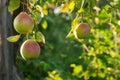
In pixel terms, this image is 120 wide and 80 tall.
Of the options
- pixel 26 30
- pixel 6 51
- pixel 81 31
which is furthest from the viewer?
pixel 6 51

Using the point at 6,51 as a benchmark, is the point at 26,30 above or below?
above

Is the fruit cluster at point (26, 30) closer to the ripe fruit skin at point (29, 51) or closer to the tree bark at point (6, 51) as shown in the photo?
the ripe fruit skin at point (29, 51)

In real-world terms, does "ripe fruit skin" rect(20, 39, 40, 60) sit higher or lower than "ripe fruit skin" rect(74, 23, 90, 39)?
Result: lower

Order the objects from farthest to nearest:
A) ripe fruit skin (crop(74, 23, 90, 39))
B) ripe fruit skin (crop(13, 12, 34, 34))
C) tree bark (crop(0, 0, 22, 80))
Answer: tree bark (crop(0, 0, 22, 80)) → ripe fruit skin (crop(74, 23, 90, 39)) → ripe fruit skin (crop(13, 12, 34, 34))

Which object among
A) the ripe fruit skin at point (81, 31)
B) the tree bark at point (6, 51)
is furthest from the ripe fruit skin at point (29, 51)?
the tree bark at point (6, 51)

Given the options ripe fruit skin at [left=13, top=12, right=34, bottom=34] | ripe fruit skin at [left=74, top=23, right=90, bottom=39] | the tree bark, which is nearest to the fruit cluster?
ripe fruit skin at [left=13, top=12, right=34, bottom=34]

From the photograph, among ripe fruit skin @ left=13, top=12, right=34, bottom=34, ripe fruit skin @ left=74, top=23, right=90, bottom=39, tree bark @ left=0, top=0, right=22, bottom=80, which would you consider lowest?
tree bark @ left=0, top=0, right=22, bottom=80

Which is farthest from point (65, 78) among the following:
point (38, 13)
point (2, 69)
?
point (38, 13)

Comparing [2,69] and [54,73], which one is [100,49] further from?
[2,69]

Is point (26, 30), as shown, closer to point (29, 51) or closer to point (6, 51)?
point (29, 51)

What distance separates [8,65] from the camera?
224 centimetres

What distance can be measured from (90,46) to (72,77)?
1.26 ft

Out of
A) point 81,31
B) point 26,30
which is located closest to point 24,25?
point 26,30

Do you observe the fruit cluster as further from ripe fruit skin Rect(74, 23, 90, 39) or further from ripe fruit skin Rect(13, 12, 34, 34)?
ripe fruit skin Rect(74, 23, 90, 39)
